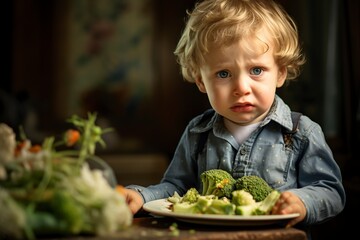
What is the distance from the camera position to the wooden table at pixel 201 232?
47.1 inches

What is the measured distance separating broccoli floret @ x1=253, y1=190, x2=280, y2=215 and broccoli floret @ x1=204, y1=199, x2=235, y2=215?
0.18ft

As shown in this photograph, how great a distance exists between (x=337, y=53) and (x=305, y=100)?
42 centimetres

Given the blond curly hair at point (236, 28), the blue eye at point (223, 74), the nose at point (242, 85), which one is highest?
the blond curly hair at point (236, 28)

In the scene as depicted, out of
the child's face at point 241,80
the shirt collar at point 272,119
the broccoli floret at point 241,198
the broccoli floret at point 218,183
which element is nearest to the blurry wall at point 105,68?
the shirt collar at point 272,119

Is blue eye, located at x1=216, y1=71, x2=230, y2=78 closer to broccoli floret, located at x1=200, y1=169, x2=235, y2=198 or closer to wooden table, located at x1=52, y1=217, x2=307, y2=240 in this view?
broccoli floret, located at x1=200, y1=169, x2=235, y2=198

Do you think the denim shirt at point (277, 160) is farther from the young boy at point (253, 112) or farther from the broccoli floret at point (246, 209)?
the broccoli floret at point (246, 209)

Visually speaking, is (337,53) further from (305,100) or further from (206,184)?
(206,184)

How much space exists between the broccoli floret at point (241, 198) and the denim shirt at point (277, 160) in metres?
0.16

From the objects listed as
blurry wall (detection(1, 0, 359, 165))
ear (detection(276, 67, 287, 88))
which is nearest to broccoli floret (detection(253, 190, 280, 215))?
ear (detection(276, 67, 287, 88))

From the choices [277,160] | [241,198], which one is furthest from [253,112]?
[241,198]

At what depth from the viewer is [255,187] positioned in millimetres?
1450

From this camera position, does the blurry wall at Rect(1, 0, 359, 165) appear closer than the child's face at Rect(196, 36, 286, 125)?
No

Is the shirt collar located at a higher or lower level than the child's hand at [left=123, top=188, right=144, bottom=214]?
higher

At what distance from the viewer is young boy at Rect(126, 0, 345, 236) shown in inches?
62.9
